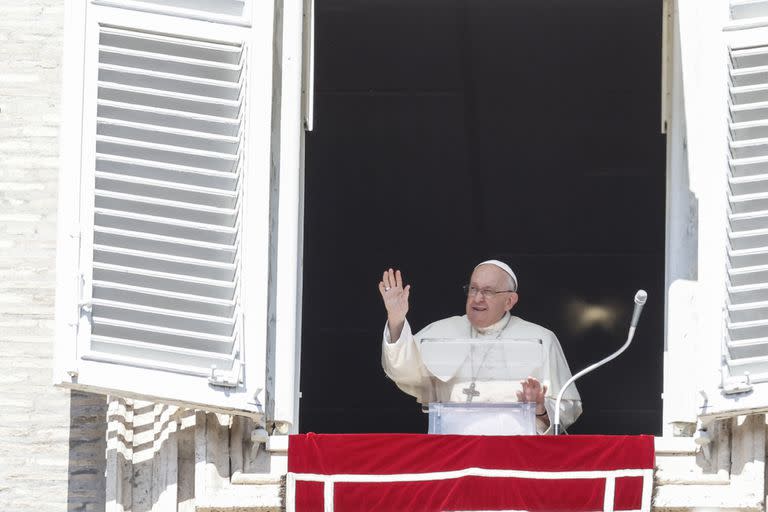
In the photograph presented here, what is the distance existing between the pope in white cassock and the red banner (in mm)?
612

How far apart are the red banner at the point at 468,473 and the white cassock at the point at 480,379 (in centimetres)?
78

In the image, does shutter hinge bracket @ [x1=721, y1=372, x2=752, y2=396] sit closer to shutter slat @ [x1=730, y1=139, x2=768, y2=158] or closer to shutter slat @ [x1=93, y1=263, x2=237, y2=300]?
shutter slat @ [x1=730, y1=139, x2=768, y2=158]

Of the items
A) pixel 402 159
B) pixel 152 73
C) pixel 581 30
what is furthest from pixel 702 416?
pixel 402 159

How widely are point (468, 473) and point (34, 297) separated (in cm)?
184

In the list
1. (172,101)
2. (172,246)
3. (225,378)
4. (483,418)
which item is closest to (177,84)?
(172,101)

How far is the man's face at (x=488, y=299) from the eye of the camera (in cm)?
857

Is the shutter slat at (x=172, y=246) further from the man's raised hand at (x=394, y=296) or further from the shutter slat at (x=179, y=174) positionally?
the man's raised hand at (x=394, y=296)

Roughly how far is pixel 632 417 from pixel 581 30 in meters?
4.11

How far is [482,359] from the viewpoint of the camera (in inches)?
316

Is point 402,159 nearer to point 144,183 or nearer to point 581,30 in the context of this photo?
point 581,30

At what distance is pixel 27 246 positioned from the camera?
26.2 feet

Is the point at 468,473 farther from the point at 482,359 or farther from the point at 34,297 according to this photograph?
the point at 34,297

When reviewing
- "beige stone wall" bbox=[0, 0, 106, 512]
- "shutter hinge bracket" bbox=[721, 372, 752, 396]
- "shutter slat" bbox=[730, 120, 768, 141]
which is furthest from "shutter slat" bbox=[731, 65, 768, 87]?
"beige stone wall" bbox=[0, 0, 106, 512]

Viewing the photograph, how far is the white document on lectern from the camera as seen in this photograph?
8016 mm
